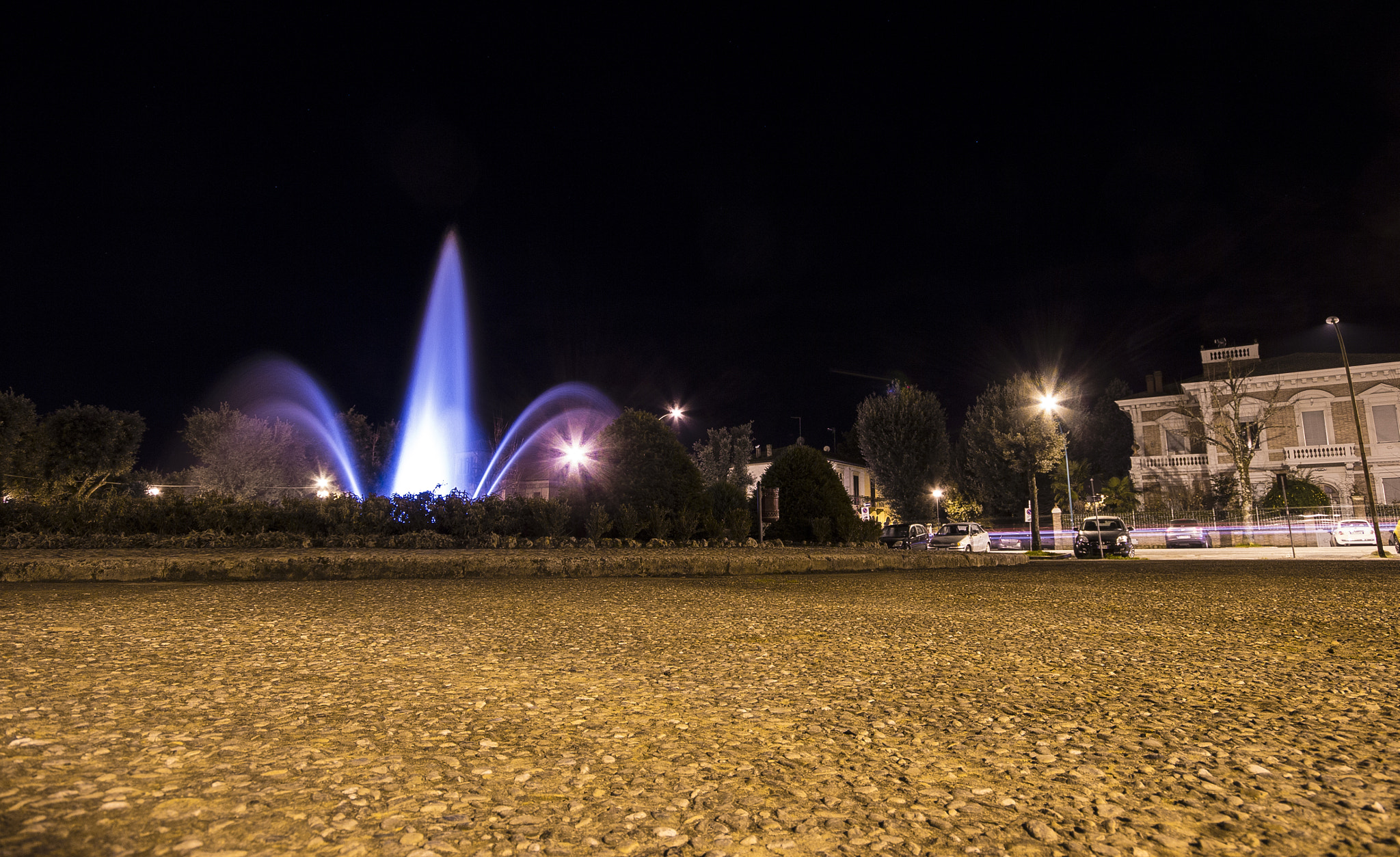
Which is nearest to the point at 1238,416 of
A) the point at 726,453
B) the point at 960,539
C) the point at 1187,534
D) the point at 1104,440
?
the point at 1187,534

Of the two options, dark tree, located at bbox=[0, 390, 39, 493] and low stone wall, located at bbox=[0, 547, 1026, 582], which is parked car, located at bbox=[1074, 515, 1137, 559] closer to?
low stone wall, located at bbox=[0, 547, 1026, 582]

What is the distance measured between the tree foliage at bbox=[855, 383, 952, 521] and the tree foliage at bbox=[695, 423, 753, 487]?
972cm

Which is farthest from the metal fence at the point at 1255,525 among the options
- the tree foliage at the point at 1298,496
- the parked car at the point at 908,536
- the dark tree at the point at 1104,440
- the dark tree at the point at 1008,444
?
the dark tree at the point at 1104,440

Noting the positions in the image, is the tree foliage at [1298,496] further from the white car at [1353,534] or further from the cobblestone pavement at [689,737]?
the cobblestone pavement at [689,737]

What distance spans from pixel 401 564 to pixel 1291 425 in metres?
44.3

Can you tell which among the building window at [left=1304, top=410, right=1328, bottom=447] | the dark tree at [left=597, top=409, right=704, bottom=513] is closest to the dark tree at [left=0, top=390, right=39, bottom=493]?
the dark tree at [left=597, top=409, right=704, bottom=513]

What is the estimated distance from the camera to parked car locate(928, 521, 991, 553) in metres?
27.6

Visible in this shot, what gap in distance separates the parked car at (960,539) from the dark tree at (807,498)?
895cm

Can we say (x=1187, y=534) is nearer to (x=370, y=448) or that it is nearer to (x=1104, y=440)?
(x=1104, y=440)

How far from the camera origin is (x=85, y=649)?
4426 millimetres

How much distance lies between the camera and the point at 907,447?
43.9 metres

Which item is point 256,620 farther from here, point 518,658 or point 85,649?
point 518,658

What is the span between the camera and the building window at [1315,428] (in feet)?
125

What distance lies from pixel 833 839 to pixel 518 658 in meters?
2.87
